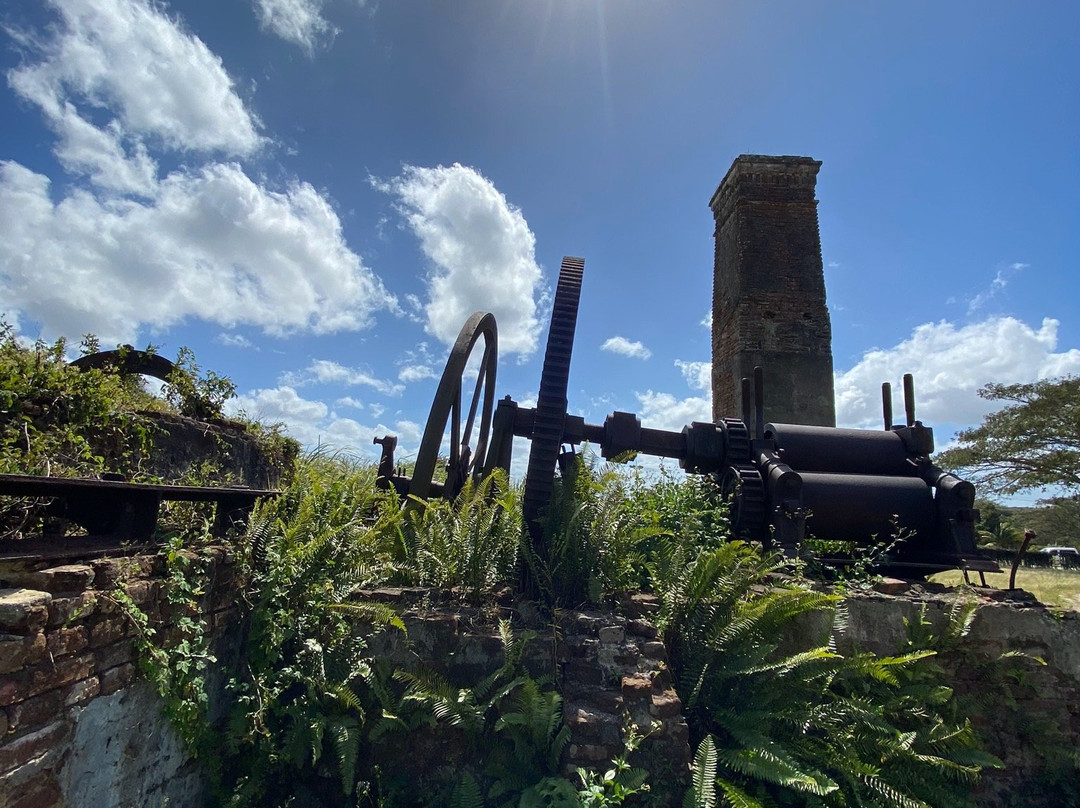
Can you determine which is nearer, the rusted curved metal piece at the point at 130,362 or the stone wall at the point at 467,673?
the stone wall at the point at 467,673

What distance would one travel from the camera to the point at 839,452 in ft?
17.8

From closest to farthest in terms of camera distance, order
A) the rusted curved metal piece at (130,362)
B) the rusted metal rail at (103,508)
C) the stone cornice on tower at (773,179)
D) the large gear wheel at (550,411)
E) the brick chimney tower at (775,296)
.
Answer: the rusted metal rail at (103,508)
the large gear wheel at (550,411)
the rusted curved metal piece at (130,362)
the brick chimney tower at (775,296)
the stone cornice on tower at (773,179)

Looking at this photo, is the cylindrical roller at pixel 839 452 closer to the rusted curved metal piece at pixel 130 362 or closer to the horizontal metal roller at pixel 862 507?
the horizontal metal roller at pixel 862 507

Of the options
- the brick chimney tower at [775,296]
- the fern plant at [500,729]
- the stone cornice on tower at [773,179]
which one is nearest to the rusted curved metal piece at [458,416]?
the fern plant at [500,729]

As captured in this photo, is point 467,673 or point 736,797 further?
point 467,673

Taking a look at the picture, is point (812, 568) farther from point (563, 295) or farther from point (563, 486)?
point (563, 295)

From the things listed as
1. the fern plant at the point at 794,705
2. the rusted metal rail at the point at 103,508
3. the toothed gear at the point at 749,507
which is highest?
the toothed gear at the point at 749,507

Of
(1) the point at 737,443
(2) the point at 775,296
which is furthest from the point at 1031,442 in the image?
(1) the point at 737,443

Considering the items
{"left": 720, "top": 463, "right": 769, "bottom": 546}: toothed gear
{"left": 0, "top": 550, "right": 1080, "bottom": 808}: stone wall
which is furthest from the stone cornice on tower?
{"left": 0, "top": 550, "right": 1080, "bottom": 808}: stone wall

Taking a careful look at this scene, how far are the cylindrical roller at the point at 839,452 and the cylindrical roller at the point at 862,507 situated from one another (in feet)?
1.13

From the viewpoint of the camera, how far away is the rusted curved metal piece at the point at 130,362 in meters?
4.55

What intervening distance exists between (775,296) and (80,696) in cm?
1360

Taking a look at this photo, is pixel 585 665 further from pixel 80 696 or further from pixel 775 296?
pixel 775 296

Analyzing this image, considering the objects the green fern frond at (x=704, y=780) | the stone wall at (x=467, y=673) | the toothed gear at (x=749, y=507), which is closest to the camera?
the stone wall at (x=467, y=673)
